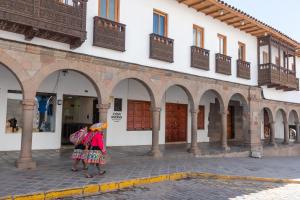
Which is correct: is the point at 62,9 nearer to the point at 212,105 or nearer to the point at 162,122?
the point at 162,122

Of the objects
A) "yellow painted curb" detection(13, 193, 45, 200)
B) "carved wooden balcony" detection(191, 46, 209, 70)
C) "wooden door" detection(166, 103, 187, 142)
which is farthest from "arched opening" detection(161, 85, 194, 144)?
"yellow painted curb" detection(13, 193, 45, 200)

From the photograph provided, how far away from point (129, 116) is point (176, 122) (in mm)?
3303

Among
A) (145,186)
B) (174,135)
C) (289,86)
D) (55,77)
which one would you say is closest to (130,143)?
(174,135)

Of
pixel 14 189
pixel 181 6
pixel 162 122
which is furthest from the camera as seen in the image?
pixel 162 122

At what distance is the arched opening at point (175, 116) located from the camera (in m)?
15.5

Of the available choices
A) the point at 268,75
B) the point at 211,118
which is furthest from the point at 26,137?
the point at 268,75

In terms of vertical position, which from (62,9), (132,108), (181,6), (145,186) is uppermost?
(181,6)

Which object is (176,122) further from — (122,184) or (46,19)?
(46,19)

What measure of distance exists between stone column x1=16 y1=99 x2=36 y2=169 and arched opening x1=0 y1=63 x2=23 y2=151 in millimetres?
2312

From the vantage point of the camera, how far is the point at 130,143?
1361cm

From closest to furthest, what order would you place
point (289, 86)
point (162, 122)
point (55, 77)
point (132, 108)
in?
point (55, 77), point (132, 108), point (162, 122), point (289, 86)

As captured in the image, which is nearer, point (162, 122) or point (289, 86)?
point (162, 122)

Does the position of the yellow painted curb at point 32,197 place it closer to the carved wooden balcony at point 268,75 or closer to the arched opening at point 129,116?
the arched opening at point 129,116

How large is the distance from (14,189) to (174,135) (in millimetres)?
10644
